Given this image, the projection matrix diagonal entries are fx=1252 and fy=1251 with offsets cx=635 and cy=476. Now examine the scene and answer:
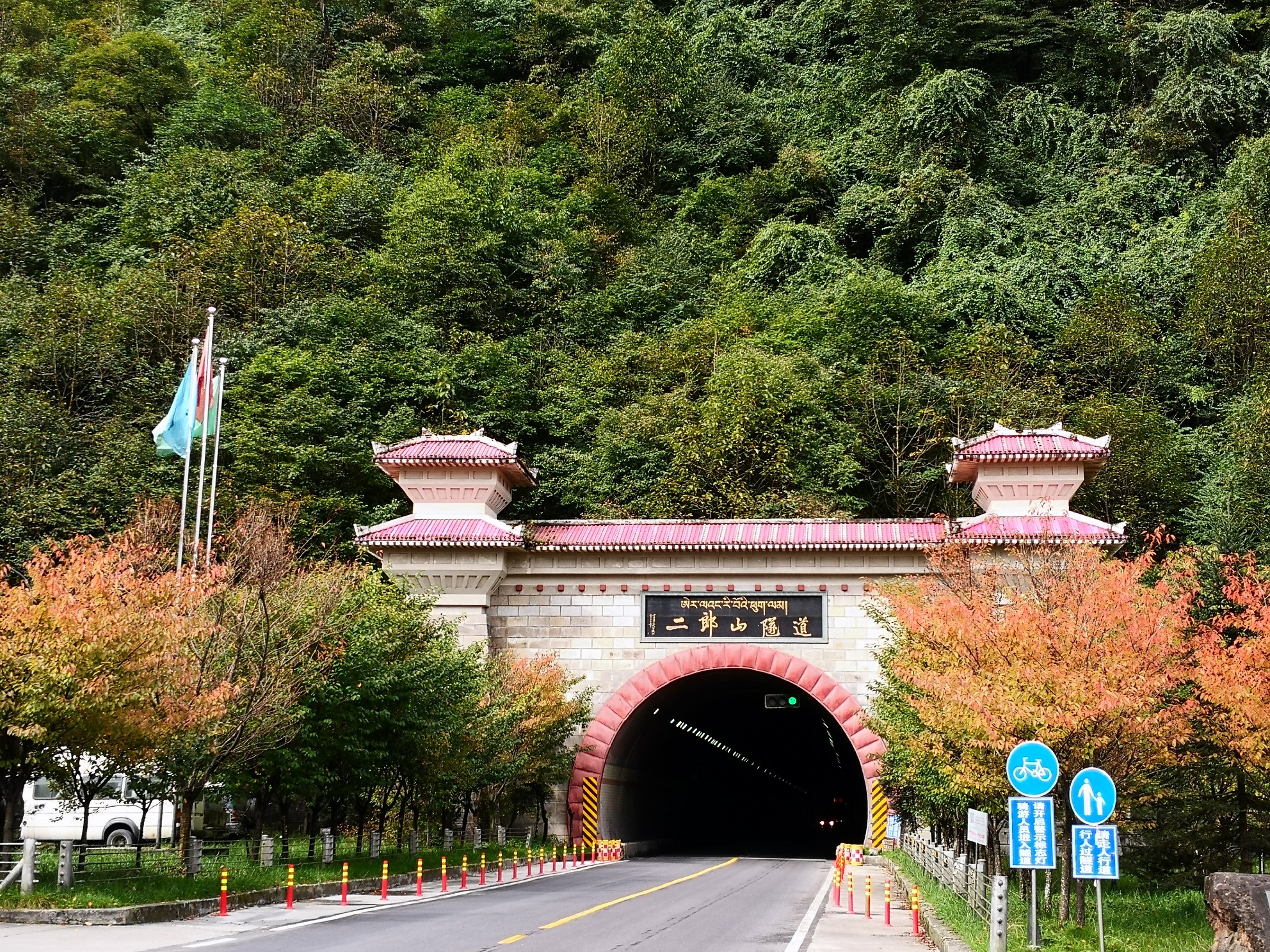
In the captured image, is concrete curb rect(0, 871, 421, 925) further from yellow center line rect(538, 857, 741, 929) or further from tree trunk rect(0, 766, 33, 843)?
yellow center line rect(538, 857, 741, 929)

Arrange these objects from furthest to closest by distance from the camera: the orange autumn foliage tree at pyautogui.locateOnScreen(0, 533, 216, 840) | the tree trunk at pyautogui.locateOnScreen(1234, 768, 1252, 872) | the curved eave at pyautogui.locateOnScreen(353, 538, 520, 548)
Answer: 1. the curved eave at pyautogui.locateOnScreen(353, 538, 520, 548)
2. the tree trunk at pyautogui.locateOnScreen(1234, 768, 1252, 872)
3. the orange autumn foliage tree at pyautogui.locateOnScreen(0, 533, 216, 840)

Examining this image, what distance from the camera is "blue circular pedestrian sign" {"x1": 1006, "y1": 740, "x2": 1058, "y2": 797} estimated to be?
453 inches

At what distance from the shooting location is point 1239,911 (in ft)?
35.2

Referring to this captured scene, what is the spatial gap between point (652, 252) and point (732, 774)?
2248 centimetres

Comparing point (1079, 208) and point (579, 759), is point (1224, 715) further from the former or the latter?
point (1079, 208)

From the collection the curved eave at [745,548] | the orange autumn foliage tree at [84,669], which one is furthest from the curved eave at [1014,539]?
the orange autumn foliage tree at [84,669]

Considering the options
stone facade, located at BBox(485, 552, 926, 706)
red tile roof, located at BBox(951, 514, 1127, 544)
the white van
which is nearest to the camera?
the white van

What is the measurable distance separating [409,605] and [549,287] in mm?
25693

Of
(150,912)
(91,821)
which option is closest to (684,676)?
(91,821)

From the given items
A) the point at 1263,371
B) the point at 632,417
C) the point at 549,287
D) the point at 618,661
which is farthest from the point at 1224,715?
the point at 549,287

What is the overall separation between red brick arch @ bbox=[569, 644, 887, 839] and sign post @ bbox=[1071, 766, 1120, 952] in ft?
60.2

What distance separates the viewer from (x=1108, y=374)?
42.2 m

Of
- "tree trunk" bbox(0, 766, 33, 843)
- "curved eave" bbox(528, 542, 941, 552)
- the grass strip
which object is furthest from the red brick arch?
"tree trunk" bbox(0, 766, 33, 843)

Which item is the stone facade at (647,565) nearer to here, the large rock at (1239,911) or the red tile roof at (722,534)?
the red tile roof at (722,534)
